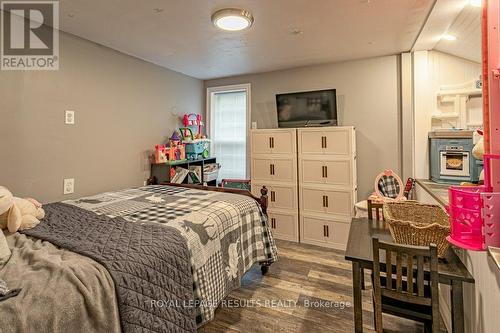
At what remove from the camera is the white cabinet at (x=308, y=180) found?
3238 mm

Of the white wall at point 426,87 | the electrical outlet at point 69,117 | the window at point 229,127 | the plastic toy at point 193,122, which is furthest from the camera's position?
the window at point 229,127

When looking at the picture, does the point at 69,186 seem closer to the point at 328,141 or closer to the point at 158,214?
the point at 158,214

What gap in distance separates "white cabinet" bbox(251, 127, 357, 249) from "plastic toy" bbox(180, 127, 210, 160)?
795mm

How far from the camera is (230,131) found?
14.4ft

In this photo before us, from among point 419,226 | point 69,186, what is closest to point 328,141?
point 419,226

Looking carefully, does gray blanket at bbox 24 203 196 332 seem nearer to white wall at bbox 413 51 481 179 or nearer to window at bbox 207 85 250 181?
window at bbox 207 85 250 181

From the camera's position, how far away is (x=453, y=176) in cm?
248

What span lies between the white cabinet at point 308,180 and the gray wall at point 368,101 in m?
0.35

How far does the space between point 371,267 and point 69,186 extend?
Answer: 2.71 meters

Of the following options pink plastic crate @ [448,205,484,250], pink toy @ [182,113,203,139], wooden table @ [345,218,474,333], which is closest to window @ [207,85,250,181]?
pink toy @ [182,113,203,139]

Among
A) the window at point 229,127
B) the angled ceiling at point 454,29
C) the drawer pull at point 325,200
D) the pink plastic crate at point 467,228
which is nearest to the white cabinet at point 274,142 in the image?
the window at point 229,127

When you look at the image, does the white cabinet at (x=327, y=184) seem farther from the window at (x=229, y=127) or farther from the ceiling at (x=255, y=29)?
the window at (x=229, y=127)

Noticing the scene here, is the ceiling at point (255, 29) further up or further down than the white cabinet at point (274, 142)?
further up

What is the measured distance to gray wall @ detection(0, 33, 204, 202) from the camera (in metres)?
2.16
